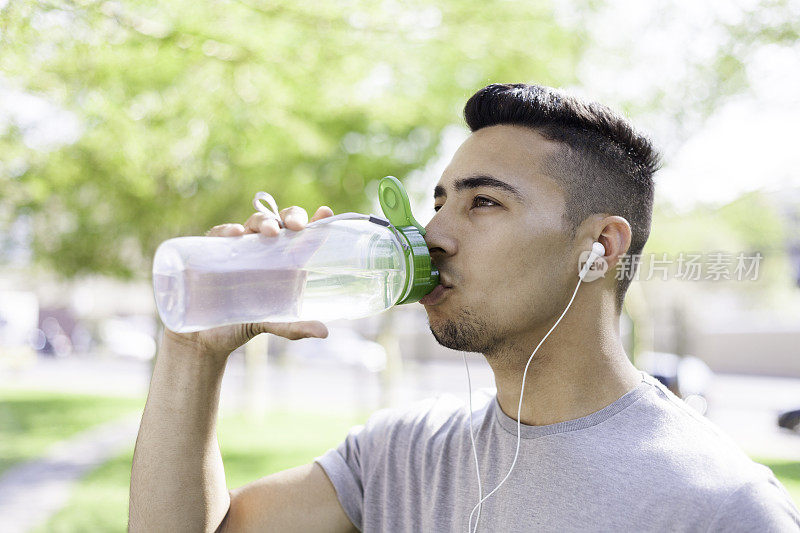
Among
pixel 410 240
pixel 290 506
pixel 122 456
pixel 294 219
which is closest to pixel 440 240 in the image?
pixel 410 240

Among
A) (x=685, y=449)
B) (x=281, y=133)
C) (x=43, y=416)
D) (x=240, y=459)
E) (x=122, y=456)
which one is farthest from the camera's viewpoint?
(x=43, y=416)

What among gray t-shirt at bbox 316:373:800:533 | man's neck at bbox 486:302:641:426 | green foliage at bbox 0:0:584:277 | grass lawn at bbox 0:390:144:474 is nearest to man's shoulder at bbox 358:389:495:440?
gray t-shirt at bbox 316:373:800:533

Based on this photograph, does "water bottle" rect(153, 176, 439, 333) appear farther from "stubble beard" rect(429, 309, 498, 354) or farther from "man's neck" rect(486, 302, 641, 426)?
"man's neck" rect(486, 302, 641, 426)

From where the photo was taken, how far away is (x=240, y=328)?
5.80 ft

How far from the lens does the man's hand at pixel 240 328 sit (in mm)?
1699

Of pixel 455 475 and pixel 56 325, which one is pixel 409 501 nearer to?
pixel 455 475

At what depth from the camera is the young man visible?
1.64 m

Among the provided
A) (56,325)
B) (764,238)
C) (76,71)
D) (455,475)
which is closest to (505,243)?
(455,475)

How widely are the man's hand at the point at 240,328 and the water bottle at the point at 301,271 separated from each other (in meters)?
0.02

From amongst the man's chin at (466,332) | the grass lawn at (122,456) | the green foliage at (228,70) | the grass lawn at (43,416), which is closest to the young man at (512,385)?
the man's chin at (466,332)

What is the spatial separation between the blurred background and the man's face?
0.45m

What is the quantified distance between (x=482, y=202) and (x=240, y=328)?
25.8 inches

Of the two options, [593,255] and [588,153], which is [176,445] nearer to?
[593,255]

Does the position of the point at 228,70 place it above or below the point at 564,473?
above
